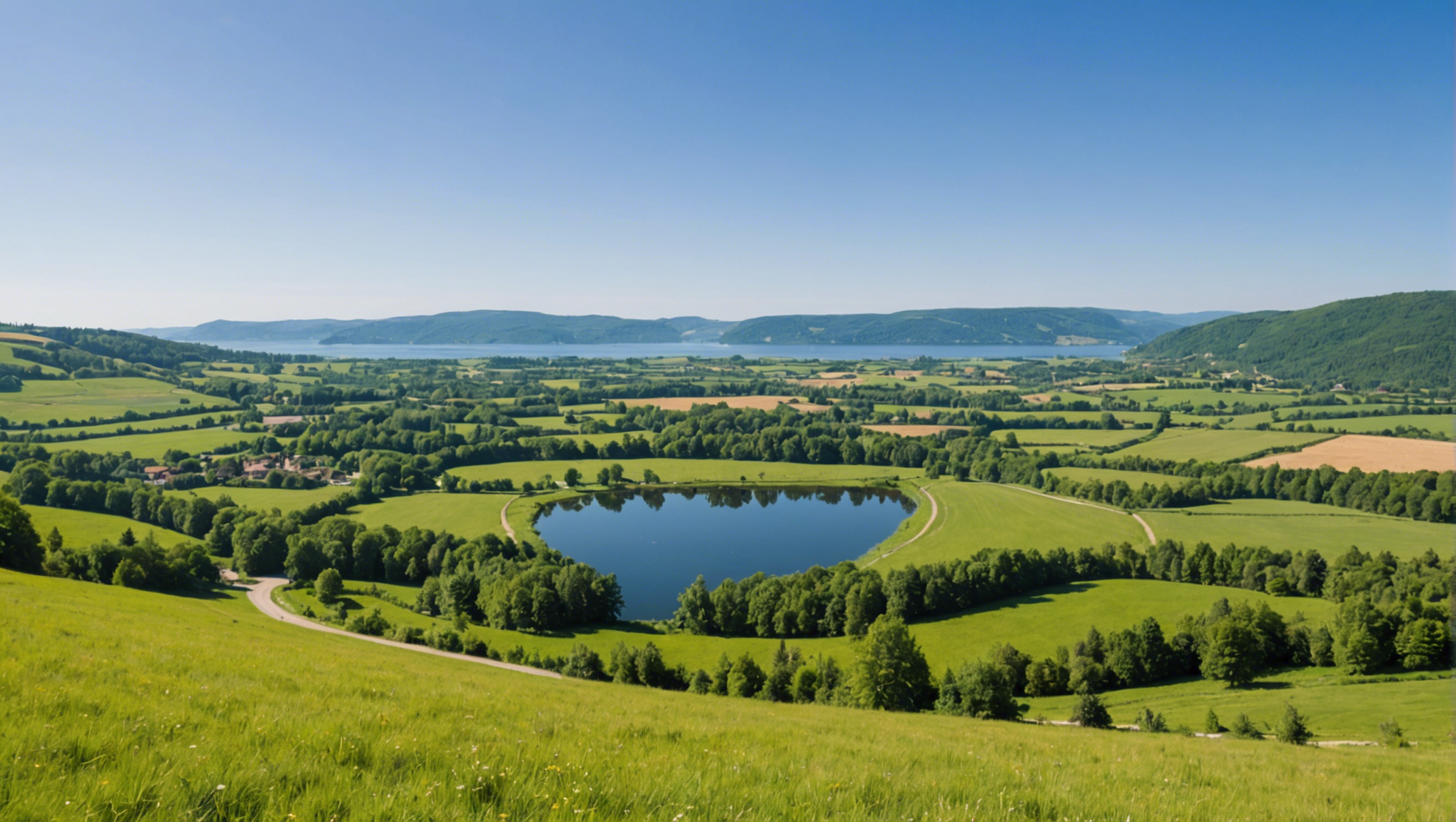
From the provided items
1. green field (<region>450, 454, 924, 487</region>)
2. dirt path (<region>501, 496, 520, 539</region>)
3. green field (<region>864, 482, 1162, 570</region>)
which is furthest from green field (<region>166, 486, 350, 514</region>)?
green field (<region>864, 482, 1162, 570</region>)

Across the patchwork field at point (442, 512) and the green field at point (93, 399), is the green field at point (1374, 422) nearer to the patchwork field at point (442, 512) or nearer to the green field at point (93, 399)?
the patchwork field at point (442, 512)

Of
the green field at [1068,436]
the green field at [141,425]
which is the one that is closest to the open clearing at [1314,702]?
the green field at [1068,436]

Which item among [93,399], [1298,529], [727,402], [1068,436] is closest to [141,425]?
[93,399]

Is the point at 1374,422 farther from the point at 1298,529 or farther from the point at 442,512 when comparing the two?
the point at 442,512

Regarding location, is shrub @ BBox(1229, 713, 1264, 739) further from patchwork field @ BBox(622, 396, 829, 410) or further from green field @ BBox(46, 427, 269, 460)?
patchwork field @ BBox(622, 396, 829, 410)

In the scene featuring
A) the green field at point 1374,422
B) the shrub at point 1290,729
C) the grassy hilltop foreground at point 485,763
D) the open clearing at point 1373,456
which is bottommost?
the shrub at point 1290,729

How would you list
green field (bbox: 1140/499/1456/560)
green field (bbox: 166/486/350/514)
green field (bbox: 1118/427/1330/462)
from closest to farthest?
green field (bbox: 1140/499/1456/560) < green field (bbox: 166/486/350/514) < green field (bbox: 1118/427/1330/462)
